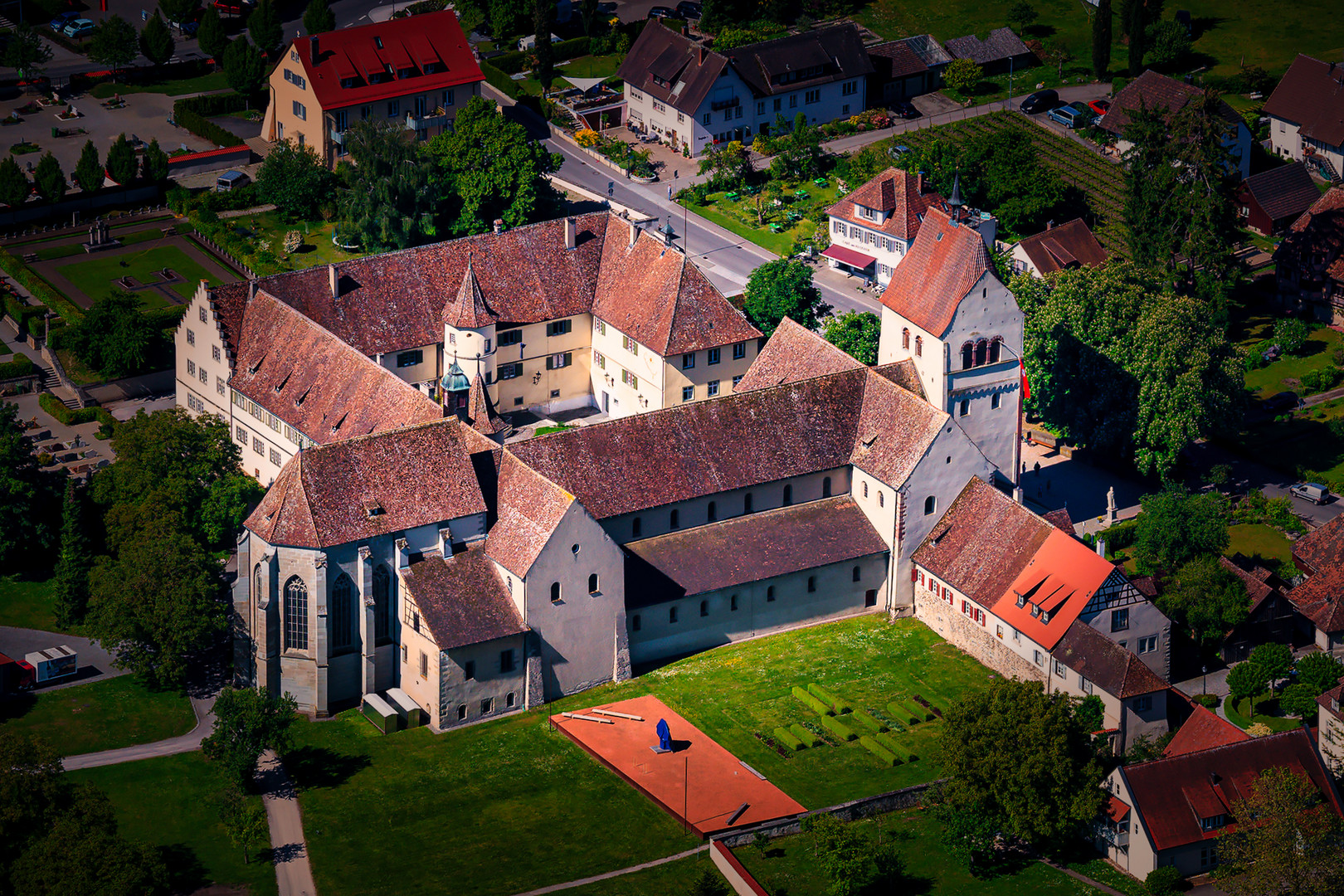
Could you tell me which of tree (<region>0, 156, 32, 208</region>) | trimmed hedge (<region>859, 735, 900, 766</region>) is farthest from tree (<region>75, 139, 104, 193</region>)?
trimmed hedge (<region>859, 735, 900, 766</region>)

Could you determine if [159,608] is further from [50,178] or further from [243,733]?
[50,178]

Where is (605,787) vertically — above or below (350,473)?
below

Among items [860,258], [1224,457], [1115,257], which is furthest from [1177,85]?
[1224,457]

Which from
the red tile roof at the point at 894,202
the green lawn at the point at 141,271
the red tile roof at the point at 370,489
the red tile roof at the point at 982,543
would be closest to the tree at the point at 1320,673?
the red tile roof at the point at 982,543

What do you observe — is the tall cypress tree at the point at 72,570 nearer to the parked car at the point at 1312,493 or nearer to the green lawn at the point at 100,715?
the green lawn at the point at 100,715

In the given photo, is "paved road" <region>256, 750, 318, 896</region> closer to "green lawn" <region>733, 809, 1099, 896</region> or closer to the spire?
"green lawn" <region>733, 809, 1099, 896</region>

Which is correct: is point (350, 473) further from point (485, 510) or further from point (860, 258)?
point (860, 258)

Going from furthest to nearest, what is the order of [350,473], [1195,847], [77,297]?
[77,297]
[350,473]
[1195,847]
